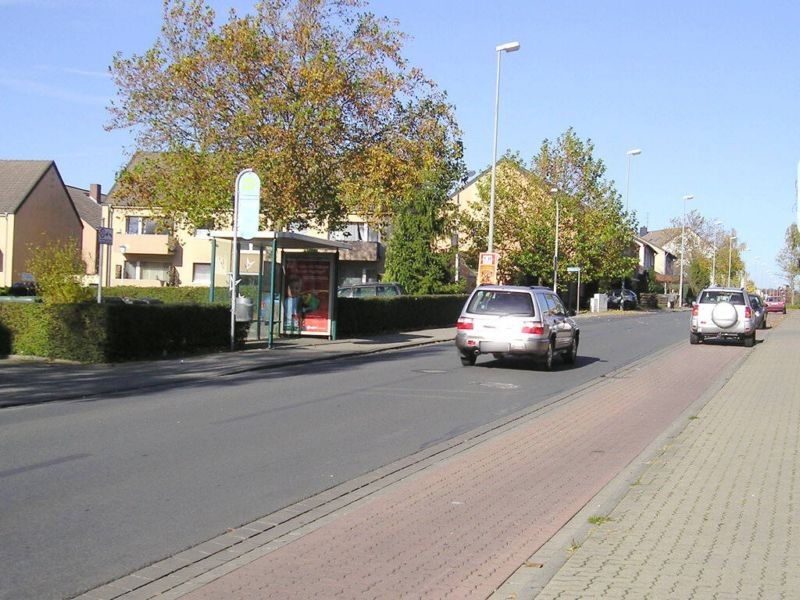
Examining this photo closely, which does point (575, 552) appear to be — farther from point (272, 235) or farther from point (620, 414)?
point (272, 235)

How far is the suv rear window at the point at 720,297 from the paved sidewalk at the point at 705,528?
1833cm

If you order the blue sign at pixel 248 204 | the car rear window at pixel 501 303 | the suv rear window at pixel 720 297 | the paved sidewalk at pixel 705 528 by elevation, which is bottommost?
the paved sidewalk at pixel 705 528

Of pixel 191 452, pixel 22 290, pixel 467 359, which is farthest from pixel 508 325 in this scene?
pixel 22 290

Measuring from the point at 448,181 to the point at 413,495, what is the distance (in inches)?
1717

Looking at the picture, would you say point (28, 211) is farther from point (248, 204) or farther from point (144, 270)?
point (248, 204)

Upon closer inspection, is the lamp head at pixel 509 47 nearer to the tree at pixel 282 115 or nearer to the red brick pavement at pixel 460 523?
the tree at pixel 282 115

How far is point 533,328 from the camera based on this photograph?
18750 mm

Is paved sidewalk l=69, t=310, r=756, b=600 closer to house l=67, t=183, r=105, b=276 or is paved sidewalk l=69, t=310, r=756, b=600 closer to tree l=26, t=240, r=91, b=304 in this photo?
tree l=26, t=240, r=91, b=304

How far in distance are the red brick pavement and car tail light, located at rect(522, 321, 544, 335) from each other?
6.20 m

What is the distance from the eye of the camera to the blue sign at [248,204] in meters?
22.0

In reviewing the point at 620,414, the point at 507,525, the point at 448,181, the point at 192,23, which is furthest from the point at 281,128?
the point at 448,181

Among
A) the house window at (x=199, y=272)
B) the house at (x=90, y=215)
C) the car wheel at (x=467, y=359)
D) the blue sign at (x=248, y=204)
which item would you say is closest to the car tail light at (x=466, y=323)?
the car wheel at (x=467, y=359)

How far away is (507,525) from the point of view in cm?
694

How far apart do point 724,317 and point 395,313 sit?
10.4 m
